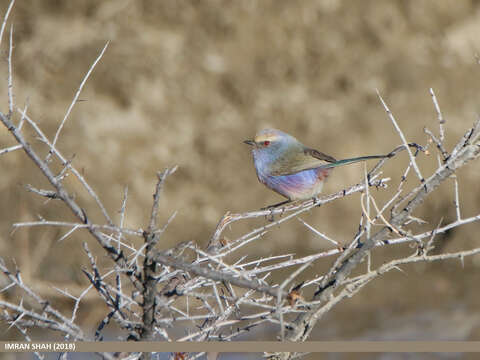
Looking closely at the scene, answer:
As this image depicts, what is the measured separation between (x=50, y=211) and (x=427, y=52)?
22.4ft

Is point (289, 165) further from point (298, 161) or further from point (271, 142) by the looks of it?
point (271, 142)

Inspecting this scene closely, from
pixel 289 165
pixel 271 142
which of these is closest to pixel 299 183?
pixel 289 165


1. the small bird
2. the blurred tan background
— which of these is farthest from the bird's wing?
the blurred tan background

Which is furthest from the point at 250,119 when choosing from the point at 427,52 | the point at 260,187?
the point at 427,52

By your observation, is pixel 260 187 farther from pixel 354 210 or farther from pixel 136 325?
pixel 136 325

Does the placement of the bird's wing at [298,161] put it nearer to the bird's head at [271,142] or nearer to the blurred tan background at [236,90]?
the bird's head at [271,142]

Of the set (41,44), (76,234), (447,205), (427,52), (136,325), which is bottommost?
(447,205)

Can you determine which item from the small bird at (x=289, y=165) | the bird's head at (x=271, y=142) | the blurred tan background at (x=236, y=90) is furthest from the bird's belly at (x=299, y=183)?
the blurred tan background at (x=236, y=90)

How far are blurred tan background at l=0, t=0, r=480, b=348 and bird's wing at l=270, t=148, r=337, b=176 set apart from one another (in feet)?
20.5

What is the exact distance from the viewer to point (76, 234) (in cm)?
1061

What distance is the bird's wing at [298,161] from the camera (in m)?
4.64

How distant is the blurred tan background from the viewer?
453 inches

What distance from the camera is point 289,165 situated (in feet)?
15.5

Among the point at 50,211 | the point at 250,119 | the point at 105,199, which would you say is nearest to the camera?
the point at 50,211
